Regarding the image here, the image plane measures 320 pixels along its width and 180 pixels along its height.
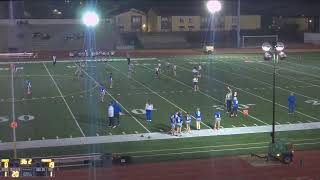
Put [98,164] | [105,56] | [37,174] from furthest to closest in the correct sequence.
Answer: [105,56], [98,164], [37,174]

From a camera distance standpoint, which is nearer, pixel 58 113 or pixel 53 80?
pixel 58 113

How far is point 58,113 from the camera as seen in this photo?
28.3m

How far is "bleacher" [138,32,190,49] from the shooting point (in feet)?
240

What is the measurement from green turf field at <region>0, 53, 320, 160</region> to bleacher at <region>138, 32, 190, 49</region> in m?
20.8

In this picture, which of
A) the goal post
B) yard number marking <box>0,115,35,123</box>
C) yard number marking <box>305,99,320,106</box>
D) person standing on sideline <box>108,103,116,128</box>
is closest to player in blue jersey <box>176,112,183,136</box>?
person standing on sideline <box>108,103,116,128</box>

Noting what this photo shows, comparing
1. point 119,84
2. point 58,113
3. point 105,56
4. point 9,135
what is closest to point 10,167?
point 9,135

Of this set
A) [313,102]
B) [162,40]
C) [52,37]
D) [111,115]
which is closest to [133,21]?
[162,40]

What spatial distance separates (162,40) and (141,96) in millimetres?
41895

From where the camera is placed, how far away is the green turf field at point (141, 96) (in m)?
25.5

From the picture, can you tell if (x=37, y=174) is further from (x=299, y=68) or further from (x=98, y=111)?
(x=299, y=68)

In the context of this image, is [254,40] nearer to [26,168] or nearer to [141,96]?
[141,96]

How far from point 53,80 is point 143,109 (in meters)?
13.2

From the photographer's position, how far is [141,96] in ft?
110

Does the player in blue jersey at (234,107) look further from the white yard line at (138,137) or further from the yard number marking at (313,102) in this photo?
the yard number marking at (313,102)
